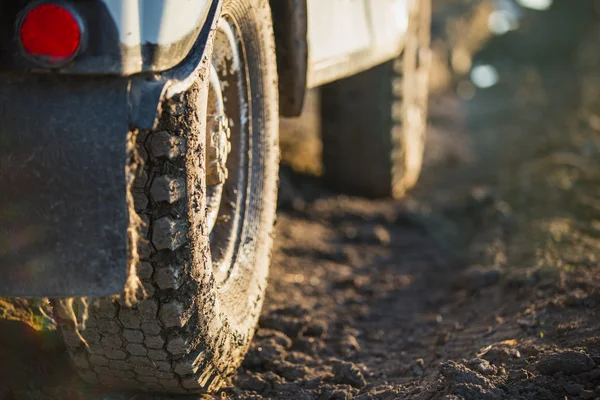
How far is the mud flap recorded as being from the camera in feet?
5.31

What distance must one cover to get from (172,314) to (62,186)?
42cm

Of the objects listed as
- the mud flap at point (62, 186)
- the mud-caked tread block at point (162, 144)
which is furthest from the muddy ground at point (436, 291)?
the mud-caked tread block at point (162, 144)

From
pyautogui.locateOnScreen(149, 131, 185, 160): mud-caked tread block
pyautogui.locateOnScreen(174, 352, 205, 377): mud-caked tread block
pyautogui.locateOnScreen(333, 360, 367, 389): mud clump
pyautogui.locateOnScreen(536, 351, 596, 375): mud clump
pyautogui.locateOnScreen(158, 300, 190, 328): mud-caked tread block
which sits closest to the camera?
pyautogui.locateOnScreen(149, 131, 185, 160): mud-caked tread block

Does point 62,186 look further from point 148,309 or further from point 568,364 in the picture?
point 568,364

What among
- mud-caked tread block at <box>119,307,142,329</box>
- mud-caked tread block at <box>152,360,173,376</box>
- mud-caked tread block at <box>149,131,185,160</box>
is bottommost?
mud-caked tread block at <box>152,360,173,376</box>

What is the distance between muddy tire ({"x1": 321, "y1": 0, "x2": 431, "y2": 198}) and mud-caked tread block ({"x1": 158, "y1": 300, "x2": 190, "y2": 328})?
278 centimetres

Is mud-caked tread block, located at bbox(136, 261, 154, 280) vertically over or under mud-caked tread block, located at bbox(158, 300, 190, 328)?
over

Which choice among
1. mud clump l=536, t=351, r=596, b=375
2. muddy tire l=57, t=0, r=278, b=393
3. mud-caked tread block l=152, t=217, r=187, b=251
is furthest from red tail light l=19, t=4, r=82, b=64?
mud clump l=536, t=351, r=596, b=375

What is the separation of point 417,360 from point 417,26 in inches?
108

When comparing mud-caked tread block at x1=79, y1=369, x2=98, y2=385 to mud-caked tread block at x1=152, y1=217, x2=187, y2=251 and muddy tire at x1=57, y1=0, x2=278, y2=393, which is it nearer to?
muddy tire at x1=57, y1=0, x2=278, y2=393

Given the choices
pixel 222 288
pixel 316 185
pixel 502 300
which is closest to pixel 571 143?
pixel 316 185

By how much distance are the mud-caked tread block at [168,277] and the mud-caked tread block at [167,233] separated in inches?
1.9

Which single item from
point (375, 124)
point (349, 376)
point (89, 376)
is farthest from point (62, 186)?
point (375, 124)

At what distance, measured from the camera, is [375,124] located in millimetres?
4535
